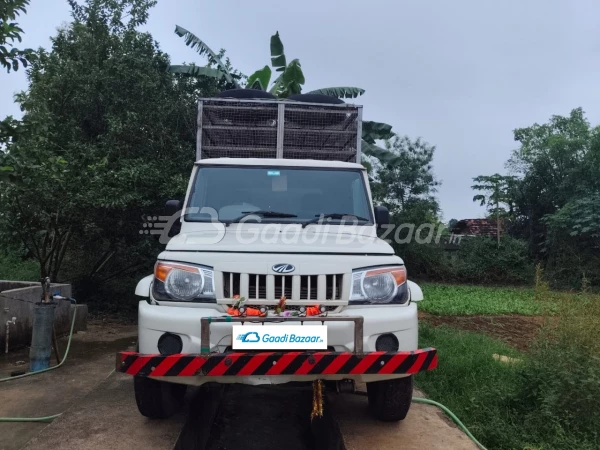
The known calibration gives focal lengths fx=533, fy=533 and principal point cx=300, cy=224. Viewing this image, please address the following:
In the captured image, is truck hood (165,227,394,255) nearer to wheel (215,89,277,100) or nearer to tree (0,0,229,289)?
wheel (215,89,277,100)

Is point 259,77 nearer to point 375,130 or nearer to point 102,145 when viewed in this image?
point 375,130

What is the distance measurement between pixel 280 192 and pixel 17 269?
1253 centimetres

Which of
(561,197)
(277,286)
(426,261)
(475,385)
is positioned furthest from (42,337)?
(561,197)

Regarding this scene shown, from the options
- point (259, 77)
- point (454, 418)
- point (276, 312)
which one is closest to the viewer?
point (276, 312)

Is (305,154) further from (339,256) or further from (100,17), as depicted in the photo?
(100,17)

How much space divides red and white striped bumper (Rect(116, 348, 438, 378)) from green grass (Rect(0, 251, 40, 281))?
1110 centimetres

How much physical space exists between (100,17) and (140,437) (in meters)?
9.58

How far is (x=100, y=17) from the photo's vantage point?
1077 centimetres

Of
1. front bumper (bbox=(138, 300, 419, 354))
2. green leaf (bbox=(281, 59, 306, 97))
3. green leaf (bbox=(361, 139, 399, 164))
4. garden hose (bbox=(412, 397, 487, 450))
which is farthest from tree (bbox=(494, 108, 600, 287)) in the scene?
front bumper (bbox=(138, 300, 419, 354))

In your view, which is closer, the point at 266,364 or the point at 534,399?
the point at 266,364

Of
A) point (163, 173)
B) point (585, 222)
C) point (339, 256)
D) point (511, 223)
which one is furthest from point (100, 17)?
point (511, 223)

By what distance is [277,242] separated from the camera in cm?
Result: 377

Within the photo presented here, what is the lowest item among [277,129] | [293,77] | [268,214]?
[268,214]

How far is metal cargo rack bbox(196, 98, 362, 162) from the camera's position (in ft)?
19.8
